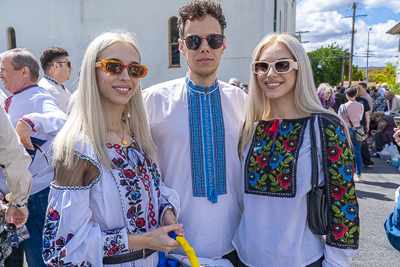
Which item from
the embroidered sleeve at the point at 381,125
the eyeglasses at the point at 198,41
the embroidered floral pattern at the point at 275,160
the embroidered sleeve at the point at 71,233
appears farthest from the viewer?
A: the embroidered sleeve at the point at 381,125

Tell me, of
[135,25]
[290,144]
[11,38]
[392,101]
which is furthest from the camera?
[11,38]

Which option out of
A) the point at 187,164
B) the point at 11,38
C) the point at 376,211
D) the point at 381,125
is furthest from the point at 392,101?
the point at 11,38

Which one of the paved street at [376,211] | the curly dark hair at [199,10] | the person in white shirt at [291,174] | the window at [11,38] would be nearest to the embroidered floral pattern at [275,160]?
the person in white shirt at [291,174]

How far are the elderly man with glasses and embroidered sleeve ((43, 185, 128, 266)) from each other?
0.79 metres

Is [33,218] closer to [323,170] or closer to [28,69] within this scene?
[28,69]

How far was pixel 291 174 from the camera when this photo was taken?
5.99ft

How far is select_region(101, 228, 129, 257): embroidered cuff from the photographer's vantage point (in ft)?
4.75

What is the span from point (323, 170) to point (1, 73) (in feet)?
9.21

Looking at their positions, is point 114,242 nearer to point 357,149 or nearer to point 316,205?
point 316,205

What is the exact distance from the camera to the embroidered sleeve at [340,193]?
175 cm

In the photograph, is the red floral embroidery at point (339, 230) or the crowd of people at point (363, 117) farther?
the crowd of people at point (363, 117)

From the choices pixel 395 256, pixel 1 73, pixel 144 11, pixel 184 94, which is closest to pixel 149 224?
pixel 184 94

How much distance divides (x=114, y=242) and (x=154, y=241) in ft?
0.61

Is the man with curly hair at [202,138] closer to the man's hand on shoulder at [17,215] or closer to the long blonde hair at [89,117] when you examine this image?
the long blonde hair at [89,117]
